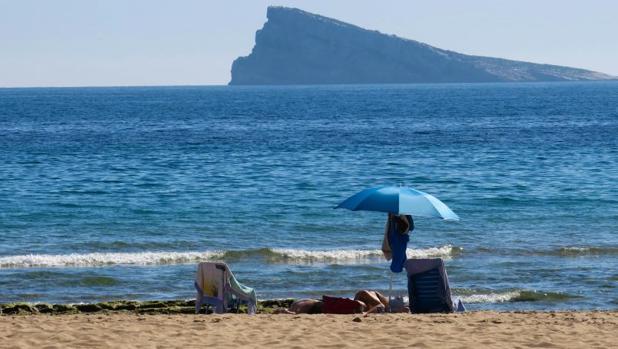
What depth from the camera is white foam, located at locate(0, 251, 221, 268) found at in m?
20.5

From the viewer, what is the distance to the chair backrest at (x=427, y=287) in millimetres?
14531

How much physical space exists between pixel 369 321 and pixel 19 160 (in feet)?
111

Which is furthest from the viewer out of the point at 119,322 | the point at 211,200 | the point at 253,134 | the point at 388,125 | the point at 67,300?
the point at 388,125

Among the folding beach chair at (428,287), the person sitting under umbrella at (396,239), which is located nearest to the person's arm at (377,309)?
the folding beach chair at (428,287)

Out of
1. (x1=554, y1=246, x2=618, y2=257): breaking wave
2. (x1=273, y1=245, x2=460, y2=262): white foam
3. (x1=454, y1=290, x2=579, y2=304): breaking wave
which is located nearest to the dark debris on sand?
(x1=454, y1=290, x2=579, y2=304): breaking wave

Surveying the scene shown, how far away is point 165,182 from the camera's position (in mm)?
35656

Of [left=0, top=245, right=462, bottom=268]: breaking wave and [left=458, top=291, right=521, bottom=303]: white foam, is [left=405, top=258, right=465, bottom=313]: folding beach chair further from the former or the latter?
[left=0, top=245, right=462, bottom=268]: breaking wave

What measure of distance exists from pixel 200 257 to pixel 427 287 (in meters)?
7.74

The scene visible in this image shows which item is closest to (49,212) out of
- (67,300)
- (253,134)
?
(67,300)

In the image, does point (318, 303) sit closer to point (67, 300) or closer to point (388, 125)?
point (67, 300)

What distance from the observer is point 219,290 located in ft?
48.2

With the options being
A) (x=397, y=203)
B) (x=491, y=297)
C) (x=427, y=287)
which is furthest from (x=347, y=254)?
(x=397, y=203)

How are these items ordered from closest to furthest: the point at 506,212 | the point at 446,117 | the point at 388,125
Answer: the point at 506,212 < the point at 388,125 < the point at 446,117

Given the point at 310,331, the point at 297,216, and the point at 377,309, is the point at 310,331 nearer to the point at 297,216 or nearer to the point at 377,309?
the point at 377,309
